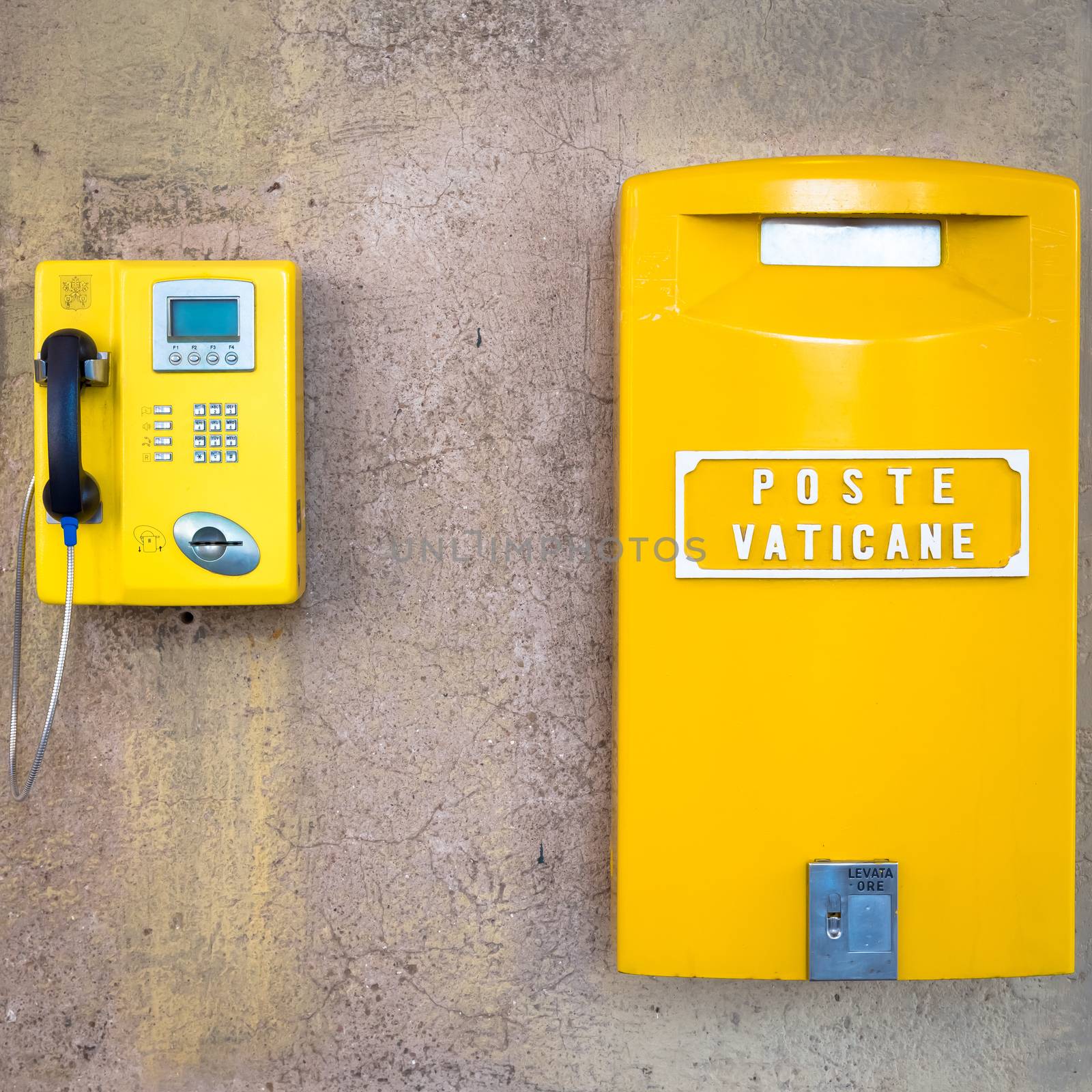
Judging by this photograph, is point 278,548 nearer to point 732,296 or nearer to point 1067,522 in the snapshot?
point 732,296

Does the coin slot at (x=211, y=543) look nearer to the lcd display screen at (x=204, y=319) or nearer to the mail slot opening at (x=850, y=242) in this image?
the lcd display screen at (x=204, y=319)

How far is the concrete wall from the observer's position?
117cm

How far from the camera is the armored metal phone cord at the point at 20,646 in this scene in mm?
998

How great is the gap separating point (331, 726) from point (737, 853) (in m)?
0.63

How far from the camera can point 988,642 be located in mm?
966

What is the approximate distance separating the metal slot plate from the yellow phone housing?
0.80 m

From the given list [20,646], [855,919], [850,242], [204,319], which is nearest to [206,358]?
[204,319]

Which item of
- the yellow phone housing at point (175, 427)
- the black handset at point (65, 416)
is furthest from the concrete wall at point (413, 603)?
the black handset at point (65, 416)

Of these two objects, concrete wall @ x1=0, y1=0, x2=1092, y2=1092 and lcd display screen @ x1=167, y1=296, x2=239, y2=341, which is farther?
concrete wall @ x1=0, y1=0, x2=1092, y2=1092

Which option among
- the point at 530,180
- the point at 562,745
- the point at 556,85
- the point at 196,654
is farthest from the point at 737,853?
the point at 556,85

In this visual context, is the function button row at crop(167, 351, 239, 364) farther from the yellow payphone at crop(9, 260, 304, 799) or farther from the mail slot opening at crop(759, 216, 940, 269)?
the mail slot opening at crop(759, 216, 940, 269)

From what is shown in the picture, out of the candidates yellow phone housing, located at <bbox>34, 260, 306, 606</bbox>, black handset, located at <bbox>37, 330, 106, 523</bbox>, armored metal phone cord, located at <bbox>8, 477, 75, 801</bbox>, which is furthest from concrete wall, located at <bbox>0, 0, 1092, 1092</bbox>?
black handset, located at <bbox>37, 330, 106, 523</bbox>

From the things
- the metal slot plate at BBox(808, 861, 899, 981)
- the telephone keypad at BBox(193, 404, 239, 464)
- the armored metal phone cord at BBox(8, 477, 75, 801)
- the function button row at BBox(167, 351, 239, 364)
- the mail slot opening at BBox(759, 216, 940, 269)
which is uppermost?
the mail slot opening at BBox(759, 216, 940, 269)

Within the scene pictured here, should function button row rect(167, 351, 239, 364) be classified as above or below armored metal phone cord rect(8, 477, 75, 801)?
above
